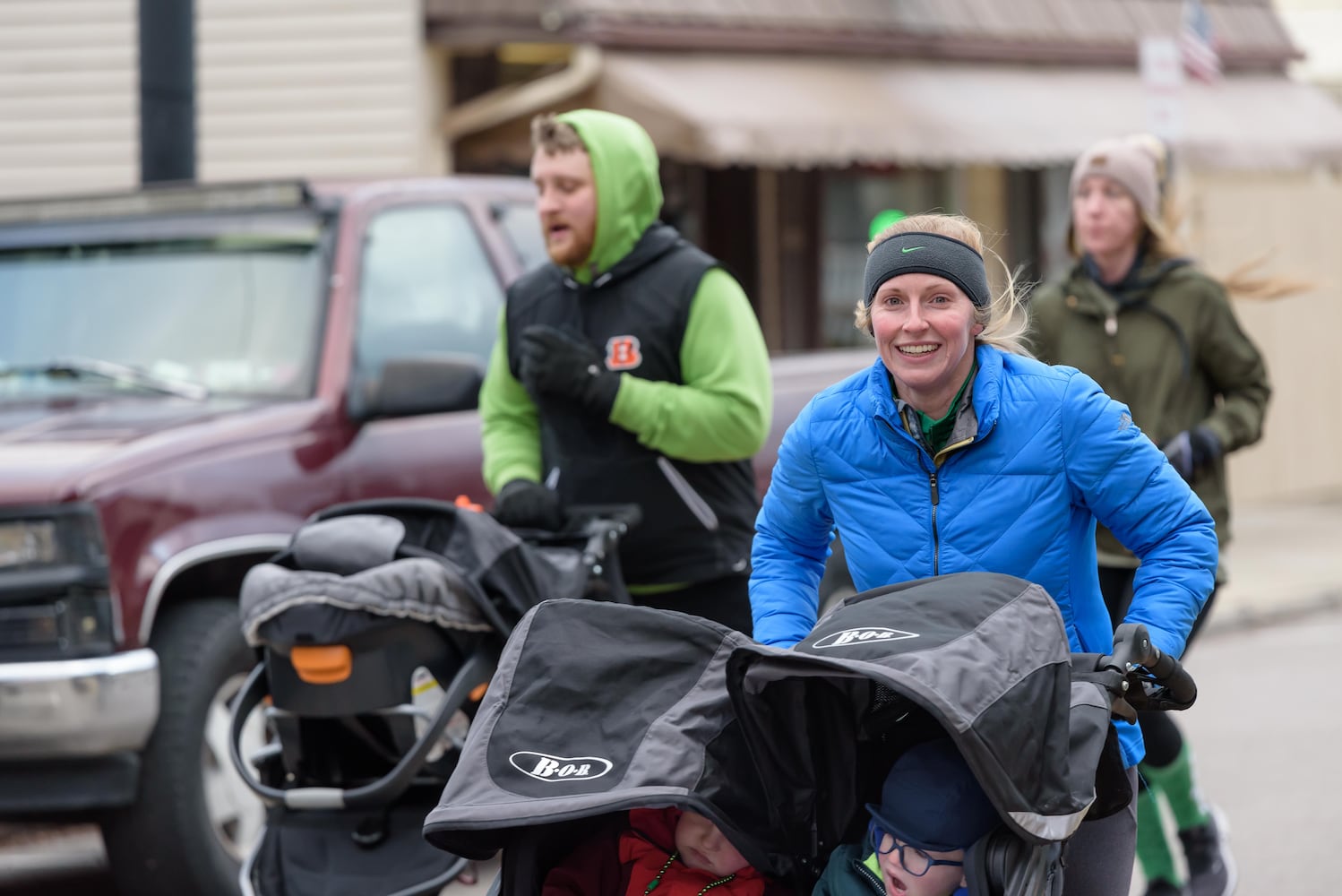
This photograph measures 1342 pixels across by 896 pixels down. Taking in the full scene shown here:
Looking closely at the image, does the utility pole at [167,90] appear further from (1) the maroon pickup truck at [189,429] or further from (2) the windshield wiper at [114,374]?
(2) the windshield wiper at [114,374]

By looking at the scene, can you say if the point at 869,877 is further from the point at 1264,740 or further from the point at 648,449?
the point at 1264,740

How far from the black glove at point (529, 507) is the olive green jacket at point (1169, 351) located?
5.27 feet

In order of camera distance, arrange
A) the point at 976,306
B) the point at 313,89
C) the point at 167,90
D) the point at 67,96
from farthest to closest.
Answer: the point at 67,96
the point at 313,89
the point at 167,90
the point at 976,306

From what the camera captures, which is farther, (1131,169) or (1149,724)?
(1131,169)

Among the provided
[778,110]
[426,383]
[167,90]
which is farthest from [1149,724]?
[778,110]

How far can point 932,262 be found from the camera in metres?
3.45

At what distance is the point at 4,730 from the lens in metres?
5.50

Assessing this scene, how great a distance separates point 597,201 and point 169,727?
204 centimetres

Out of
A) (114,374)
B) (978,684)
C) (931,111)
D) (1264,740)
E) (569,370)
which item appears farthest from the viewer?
(931,111)

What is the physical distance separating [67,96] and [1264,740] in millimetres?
9013

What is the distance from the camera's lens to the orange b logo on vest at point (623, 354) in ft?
16.3

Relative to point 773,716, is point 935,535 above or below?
above

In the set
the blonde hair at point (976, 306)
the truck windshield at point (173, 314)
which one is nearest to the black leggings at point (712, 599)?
the blonde hair at point (976, 306)

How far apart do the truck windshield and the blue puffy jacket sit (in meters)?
3.32
